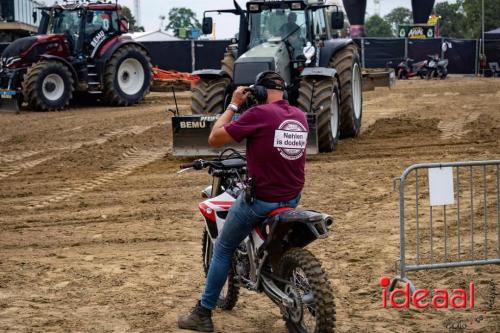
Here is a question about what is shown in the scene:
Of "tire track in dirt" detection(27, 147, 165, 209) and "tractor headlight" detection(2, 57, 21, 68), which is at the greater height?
"tractor headlight" detection(2, 57, 21, 68)

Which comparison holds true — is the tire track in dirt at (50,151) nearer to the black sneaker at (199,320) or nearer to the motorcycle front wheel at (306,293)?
the black sneaker at (199,320)

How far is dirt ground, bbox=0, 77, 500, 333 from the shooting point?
20.3 ft

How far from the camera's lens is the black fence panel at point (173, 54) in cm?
3662

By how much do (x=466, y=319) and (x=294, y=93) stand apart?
815 centimetres

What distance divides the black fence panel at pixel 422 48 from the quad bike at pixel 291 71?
2562 centimetres

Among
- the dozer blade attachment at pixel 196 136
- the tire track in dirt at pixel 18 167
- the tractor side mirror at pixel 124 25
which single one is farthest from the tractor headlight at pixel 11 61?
the dozer blade attachment at pixel 196 136

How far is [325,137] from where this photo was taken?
13.2 m

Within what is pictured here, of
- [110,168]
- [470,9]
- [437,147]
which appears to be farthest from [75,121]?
[470,9]

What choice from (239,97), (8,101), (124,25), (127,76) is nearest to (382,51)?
(127,76)

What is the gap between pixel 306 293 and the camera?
5.34m

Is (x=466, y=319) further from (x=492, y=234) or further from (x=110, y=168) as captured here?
(x=110, y=168)

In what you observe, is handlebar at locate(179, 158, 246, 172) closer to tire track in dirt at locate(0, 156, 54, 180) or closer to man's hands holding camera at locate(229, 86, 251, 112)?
man's hands holding camera at locate(229, 86, 251, 112)

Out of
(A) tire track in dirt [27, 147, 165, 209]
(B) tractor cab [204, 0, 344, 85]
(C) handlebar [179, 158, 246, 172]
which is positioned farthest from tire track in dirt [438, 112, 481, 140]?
(C) handlebar [179, 158, 246, 172]

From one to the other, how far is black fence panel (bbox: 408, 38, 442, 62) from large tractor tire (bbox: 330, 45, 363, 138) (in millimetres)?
25412
